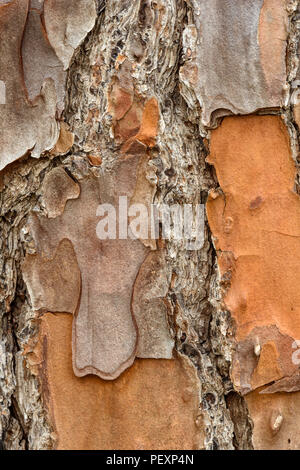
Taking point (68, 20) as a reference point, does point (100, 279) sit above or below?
below

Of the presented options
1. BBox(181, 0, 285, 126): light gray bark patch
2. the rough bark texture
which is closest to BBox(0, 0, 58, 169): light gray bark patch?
the rough bark texture

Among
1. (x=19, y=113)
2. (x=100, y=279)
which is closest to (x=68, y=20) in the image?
(x=19, y=113)

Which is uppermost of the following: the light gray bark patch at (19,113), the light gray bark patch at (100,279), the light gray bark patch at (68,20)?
the light gray bark patch at (68,20)

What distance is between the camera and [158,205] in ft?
2.69

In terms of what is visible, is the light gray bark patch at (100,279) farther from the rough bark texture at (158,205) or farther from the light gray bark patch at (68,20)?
the light gray bark patch at (68,20)

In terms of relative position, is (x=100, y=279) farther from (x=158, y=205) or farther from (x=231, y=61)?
(x=231, y=61)

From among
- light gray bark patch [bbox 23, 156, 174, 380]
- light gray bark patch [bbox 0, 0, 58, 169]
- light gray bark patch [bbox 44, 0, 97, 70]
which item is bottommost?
light gray bark patch [bbox 23, 156, 174, 380]

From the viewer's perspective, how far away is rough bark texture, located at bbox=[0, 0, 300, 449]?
815 mm

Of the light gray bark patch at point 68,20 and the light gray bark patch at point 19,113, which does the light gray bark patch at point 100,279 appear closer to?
the light gray bark patch at point 19,113

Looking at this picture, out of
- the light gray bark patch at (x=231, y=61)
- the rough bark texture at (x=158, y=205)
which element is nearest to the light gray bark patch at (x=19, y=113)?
the rough bark texture at (x=158, y=205)

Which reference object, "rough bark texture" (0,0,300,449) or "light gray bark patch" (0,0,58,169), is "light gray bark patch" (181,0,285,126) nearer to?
"rough bark texture" (0,0,300,449)

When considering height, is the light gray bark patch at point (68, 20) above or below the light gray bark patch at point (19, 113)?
above

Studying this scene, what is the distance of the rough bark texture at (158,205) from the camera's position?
0.82m

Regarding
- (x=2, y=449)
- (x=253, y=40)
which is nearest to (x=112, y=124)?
(x=253, y=40)
